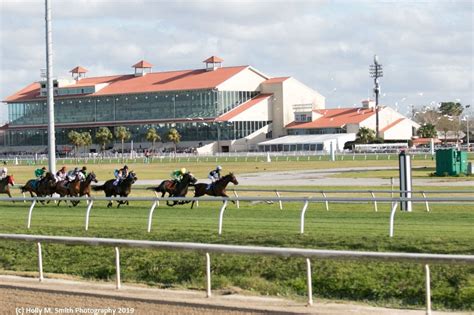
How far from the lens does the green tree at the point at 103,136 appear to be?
302 ft

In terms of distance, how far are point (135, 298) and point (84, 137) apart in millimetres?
86686

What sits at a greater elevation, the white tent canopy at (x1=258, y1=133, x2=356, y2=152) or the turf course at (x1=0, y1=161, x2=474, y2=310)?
the white tent canopy at (x1=258, y1=133, x2=356, y2=152)

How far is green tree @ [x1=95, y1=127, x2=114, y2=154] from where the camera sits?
3627 inches

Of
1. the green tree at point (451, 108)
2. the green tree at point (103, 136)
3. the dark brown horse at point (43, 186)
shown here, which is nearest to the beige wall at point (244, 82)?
the green tree at point (103, 136)

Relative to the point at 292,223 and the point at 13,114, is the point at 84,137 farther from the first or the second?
the point at 292,223

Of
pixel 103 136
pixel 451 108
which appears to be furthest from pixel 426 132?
pixel 451 108

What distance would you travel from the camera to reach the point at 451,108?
14312cm

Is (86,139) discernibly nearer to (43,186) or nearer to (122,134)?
(122,134)

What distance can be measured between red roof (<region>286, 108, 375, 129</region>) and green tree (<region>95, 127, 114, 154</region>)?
18027 mm

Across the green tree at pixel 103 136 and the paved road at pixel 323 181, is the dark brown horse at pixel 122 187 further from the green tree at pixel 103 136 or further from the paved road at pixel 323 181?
the green tree at pixel 103 136

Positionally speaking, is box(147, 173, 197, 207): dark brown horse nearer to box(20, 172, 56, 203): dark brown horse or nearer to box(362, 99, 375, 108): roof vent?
box(20, 172, 56, 203): dark brown horse

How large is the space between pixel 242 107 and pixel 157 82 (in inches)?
415

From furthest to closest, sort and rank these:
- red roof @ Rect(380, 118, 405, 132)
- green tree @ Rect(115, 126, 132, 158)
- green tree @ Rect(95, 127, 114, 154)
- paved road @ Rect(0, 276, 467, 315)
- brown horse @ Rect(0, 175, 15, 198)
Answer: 1. green tree @ Rect(115, 126, 132, 158)
2. red roof @ Rect(380, 118, 405, 132)
3. green tree @ Rect(95, 127, 114, 154)
4. brown horse @ Rect(0, 175, 15, 198)
5. paved road @ Rect(0, 276, 467, 315)

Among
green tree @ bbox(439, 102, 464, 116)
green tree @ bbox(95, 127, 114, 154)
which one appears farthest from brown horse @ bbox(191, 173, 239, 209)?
green tree @ bbox(439, 102, 464, 116)
